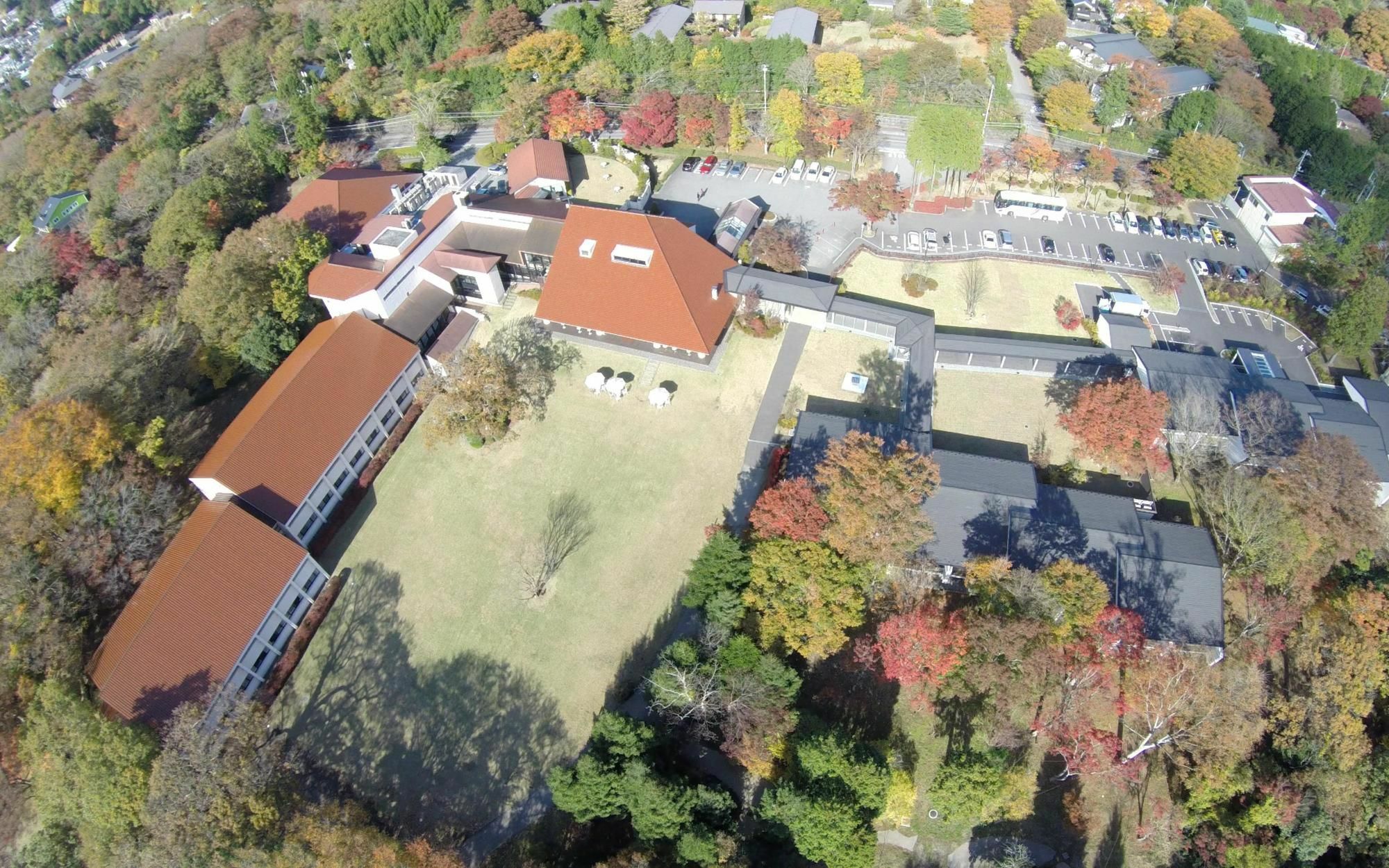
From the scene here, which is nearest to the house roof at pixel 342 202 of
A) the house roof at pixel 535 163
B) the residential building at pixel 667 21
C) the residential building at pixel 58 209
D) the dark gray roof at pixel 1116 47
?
the house roof at pixel 535 163

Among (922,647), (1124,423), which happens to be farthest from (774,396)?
(1124,423)

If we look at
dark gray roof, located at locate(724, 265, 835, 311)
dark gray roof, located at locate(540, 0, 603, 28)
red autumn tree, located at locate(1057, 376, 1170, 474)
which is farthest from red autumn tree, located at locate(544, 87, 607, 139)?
red autumn tree, located at locate(1057, 376, 1170, 474)

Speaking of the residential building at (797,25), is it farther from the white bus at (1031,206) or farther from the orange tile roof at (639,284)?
the orange tile roof at (639,284)

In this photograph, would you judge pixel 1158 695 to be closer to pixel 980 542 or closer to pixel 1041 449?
pixel 980 542

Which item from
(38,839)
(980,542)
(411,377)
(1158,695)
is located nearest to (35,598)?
(38,839)

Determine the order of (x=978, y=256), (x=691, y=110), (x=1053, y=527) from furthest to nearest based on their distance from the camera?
(x=691, y=110), (x=978, y=256), (x=1053, y=527)

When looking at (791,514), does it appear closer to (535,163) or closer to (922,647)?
(922,647)
